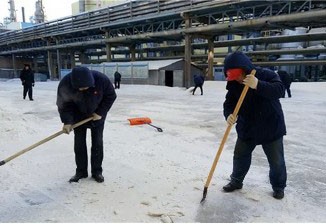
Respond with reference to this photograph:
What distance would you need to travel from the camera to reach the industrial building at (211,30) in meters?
18.5

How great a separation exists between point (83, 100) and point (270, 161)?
7.15 ft

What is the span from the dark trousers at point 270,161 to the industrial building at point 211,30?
15357 millimetres

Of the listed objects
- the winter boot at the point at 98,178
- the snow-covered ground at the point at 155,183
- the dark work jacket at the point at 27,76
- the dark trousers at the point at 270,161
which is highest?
the dark work jacket at the point at 27,76

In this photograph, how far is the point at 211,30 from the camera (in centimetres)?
2039

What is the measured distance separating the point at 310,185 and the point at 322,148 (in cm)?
198

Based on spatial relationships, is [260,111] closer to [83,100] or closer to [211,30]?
[83,100]

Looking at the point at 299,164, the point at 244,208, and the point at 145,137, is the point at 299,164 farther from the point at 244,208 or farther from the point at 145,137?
the point at 145,137

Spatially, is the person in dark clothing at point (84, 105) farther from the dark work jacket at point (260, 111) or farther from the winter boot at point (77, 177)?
the dark work jacket at point (260, 111)

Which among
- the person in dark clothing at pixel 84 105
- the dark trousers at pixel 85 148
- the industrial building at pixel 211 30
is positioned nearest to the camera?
the person in dark clothing at pixel 84 105

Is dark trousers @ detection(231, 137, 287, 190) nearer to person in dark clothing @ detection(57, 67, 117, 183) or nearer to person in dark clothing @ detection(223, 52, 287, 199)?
person in dark clothing @ detection(223, 52, 287, 199)

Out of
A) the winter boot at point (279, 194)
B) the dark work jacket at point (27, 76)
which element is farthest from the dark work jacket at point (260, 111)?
the dark work jacket at point (27, 76)

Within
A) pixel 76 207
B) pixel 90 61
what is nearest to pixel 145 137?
pixel 76 207

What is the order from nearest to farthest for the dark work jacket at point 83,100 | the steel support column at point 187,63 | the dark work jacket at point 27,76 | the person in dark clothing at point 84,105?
the person in dark clothing at point 84,105 → the dark work jacket at point 83,100 → the dark work jacket at point 27,76 → the steel support column at point 187,63

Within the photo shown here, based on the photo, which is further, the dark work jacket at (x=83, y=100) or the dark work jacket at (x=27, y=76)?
the dark work jacket at (x=27, y=76)
